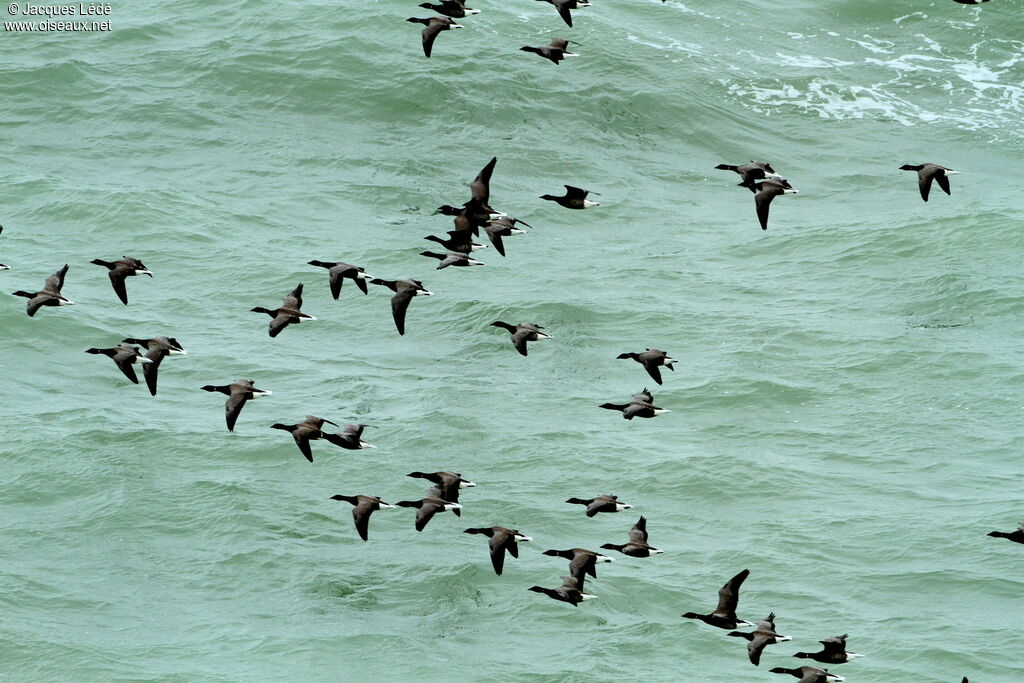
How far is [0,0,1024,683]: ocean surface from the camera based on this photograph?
37.6 m

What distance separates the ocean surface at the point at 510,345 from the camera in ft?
123

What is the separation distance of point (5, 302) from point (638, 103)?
2197 cm

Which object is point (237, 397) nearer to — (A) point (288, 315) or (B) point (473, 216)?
(A) point (288, 315)

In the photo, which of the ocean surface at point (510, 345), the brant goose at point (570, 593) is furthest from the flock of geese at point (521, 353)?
the ocean surface at point (510, 345)

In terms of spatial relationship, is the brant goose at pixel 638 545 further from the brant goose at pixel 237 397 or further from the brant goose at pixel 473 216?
the brant goose at pixel 237 397

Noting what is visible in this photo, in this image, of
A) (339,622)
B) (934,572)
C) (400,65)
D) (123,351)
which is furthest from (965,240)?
(123,351)

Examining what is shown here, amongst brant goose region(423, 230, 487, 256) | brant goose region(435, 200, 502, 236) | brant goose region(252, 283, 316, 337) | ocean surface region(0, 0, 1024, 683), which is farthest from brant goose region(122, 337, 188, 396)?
ocean surface region(0, 0, 1024, 683)

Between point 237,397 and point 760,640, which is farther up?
point 237,397

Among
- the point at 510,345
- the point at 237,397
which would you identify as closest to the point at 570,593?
the point at 237,397

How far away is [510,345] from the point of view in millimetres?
48125

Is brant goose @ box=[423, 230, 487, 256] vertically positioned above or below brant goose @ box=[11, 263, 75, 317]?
above

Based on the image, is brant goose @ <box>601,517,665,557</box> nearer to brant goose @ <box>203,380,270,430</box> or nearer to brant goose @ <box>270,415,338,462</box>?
brant goose @ <box>270,415,338,462</box>

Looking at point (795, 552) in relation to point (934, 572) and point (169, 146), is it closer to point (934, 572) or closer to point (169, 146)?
point (934, 572)

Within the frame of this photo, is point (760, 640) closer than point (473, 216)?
Yes
